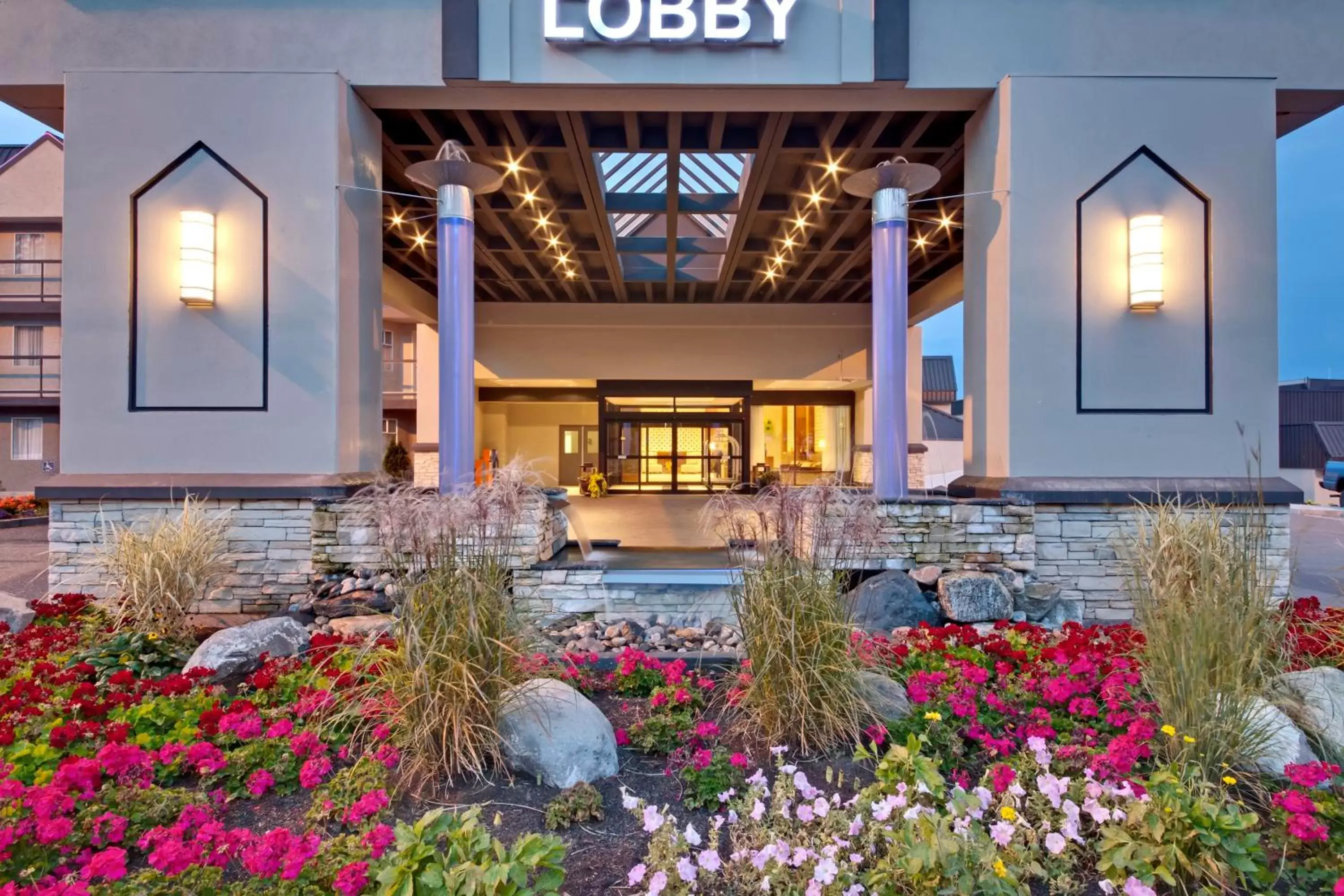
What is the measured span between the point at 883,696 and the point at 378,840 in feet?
6.27

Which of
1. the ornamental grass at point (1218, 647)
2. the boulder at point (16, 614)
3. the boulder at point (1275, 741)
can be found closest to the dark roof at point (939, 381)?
the ornamental grass at point (1218, 647)

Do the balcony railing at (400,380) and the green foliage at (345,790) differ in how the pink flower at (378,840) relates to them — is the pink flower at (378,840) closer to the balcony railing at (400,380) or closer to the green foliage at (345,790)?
the green foliage at (345,790)

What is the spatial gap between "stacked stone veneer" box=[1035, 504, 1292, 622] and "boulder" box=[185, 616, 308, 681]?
531 centimetres

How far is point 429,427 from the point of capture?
12727mm

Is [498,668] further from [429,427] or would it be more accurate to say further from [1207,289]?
[429,427]

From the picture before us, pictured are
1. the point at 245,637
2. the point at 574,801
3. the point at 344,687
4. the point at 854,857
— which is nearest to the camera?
the point at 854,857

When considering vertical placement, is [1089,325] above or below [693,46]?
below

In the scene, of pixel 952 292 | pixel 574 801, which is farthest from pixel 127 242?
pixel 952 292

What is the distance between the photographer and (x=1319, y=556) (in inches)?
290

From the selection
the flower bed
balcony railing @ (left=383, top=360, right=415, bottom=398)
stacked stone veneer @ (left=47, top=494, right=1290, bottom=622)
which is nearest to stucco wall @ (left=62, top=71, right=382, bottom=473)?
stacked stone veneer @ (left=47, top=494, right=1290, bottom=622)

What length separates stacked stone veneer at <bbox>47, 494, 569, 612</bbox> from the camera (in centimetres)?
517

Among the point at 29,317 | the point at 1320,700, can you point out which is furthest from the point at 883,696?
the point at 29,317

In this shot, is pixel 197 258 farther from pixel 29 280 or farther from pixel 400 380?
pixel 29 280

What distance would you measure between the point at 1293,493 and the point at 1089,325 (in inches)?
76.9
